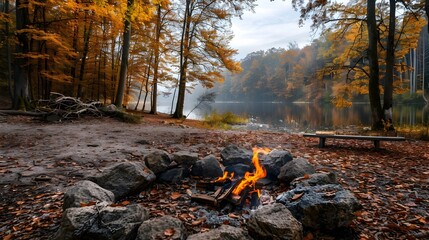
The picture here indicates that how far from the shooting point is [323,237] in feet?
8.06

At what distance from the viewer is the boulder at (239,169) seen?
13.3ft

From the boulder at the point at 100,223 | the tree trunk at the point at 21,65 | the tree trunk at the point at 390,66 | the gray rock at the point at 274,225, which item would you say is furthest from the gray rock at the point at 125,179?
the tree trunk at the point at 21,65

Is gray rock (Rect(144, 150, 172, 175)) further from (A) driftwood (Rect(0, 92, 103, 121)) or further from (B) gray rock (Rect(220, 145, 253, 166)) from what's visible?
(A) driftwood (Rect(0, 92, 103, 121))

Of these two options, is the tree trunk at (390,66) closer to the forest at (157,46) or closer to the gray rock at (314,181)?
the forest at (157,46)

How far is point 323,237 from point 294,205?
432 millimetres

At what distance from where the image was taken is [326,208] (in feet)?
8.22

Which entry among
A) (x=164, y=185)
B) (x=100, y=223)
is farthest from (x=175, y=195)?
(x=100, y=223)

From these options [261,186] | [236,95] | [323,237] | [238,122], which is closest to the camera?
[323,237]

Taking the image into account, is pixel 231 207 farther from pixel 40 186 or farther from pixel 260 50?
pixel 260 50

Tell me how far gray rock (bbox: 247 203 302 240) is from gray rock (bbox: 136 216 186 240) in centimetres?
76

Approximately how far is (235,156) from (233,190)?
1.33m

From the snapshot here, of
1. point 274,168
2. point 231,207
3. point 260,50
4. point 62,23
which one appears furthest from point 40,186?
point 260,50

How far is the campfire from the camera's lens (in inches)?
122

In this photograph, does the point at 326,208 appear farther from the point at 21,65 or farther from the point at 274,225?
the point at 21,65
